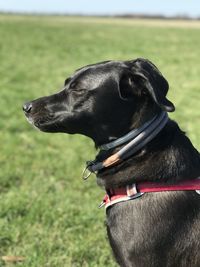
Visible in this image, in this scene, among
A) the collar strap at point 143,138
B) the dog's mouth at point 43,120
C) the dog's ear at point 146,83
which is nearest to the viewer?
the dog's ear at point 146,83

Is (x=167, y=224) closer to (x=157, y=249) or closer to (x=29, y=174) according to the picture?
(x=157, y=249)

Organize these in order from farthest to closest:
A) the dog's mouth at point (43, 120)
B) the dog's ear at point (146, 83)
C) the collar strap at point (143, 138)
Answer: the dog's mouth at point (43, 120) < the collar strap at point (143, 138) < the dog's ear at point (146, 83)

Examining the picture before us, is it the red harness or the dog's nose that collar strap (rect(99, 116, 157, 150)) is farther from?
the dog's nose

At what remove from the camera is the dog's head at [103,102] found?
10.8 feet

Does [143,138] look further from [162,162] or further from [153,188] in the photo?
[153,188]

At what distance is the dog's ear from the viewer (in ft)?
9.93

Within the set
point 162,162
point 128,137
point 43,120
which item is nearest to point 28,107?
point 43,120

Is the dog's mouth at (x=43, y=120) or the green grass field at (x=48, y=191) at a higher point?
the dog's mouth at (x=43, y=120)

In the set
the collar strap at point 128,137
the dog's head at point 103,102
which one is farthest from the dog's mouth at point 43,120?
the collar strap at point 128,137

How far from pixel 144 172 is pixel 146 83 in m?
0.58

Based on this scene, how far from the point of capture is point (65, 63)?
1941 centimetres

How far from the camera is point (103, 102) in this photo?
3.39 metres

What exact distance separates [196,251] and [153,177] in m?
0.54

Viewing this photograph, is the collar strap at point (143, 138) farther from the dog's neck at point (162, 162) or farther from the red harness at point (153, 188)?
the red harness at point (153, 188)
